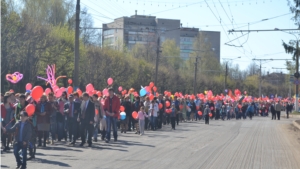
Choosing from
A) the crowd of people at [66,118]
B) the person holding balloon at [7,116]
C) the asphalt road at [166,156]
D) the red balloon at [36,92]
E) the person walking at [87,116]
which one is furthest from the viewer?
the person walking at [87,116]

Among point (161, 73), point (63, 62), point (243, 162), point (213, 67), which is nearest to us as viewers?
point (243, 162)

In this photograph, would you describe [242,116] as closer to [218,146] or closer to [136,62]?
[136,62]

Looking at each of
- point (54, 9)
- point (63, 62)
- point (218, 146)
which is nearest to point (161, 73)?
point (54, 9)

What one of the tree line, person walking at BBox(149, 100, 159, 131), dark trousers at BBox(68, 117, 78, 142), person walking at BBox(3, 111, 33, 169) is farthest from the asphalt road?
the tree line

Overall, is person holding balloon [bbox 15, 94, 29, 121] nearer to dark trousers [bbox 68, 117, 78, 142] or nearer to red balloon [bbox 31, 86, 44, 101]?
red balloon [bbox 31, 86, 44, 101]

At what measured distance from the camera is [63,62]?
40125mm

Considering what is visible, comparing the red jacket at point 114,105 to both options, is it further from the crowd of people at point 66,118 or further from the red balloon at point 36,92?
the red balloon at point 36,92

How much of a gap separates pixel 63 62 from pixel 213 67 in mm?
61638

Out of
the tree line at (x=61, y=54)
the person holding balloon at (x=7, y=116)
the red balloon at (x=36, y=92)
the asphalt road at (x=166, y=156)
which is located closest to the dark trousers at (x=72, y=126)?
the asphalt road at (x=166, y=156)

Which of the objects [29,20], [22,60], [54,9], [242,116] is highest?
[54,9]

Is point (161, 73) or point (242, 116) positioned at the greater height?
point (161, 73)

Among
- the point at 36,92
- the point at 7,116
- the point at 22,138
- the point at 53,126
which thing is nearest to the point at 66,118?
the point at 53,126

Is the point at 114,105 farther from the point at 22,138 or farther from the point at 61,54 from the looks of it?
the point at 61,54

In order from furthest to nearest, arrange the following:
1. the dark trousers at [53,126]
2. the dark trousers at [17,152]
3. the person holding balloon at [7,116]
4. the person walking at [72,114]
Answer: the dark trousers at [53,126], the person walking at [72,114], the person holding balloon at [7,116], the dark trousers at [17,152]
